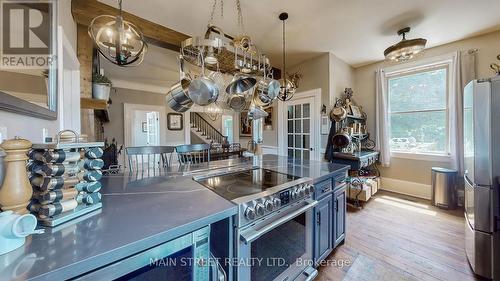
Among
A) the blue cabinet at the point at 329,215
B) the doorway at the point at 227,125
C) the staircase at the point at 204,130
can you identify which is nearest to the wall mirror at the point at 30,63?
the blue cabinet at the point at 329,215

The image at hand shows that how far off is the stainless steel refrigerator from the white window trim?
77.4 inches

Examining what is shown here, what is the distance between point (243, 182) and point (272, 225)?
414 millimetres

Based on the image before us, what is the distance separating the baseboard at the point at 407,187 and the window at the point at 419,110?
23.1 inches

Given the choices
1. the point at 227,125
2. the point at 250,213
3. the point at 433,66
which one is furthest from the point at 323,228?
the point at 227,125

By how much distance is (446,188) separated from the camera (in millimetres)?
2996

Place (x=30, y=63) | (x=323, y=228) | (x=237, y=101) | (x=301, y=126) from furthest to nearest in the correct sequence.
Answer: (x=301, y=126) < (x=237, y=101) < (x=323, y=228) < (x=30, y=63)

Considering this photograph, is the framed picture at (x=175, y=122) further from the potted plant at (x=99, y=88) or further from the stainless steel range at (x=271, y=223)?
the stainless steel range at (x=271, y=223)

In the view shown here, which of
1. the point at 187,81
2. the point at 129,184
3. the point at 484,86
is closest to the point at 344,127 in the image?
the point at 484,86

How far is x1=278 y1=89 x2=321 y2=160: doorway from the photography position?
3784 mm

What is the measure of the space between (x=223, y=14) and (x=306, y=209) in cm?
236

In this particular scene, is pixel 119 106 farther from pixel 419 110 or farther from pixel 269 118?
pixel 419 110

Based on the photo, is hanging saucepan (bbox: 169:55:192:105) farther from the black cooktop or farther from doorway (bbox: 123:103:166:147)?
doorway (bbox: 123:103:166:147)

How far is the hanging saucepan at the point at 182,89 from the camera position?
153 cm

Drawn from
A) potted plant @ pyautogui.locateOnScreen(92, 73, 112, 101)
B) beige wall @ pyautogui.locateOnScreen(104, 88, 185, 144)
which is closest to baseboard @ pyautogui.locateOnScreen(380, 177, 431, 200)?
potted plant @ pyautogui.locateOnScreen(92, 73, 112, 101)
